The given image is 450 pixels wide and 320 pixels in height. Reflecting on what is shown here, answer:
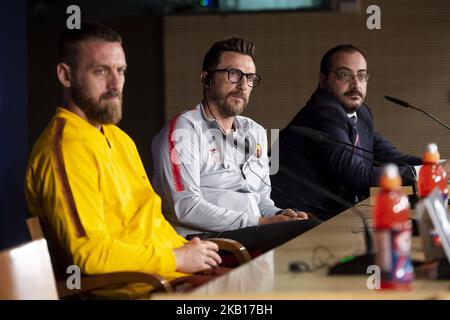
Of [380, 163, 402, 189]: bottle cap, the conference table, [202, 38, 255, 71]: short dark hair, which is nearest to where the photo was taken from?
the conference table

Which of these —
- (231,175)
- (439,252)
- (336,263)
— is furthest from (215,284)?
(231,175)

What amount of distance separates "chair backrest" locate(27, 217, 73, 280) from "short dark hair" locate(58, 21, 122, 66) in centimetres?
52

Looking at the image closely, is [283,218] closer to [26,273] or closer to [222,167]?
[222,167]

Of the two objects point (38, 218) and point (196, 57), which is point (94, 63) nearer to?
point (38, 218)

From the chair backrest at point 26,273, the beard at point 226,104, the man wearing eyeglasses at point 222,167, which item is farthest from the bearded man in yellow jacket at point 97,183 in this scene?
the beard at point 226,104

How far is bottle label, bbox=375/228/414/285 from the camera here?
63.1 inches

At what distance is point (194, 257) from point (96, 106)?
529mm

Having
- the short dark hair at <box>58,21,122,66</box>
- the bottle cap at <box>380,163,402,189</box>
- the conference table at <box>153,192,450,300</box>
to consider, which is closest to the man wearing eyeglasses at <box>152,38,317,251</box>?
the short dark hair at <box>58,21,122,66</box>

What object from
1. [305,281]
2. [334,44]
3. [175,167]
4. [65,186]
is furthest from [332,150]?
[334,44]

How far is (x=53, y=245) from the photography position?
2.30 meters

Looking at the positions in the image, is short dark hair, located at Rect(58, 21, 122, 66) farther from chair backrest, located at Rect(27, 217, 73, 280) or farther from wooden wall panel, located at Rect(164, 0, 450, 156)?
wooden wall panel, located at Rect(164, 0, 450, 156)

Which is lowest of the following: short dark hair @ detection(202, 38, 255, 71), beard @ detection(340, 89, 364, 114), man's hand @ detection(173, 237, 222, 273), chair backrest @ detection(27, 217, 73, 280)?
man's hand @ detection(173, 237, 222, 273)

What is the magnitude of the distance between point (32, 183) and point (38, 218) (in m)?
0.11

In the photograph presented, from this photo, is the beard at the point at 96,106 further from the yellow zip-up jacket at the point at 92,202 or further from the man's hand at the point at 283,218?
the man's hand at the point at 283,218
